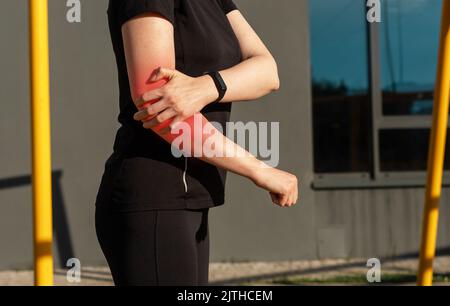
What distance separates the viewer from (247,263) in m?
5.78

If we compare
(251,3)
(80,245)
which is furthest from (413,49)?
(80,245)

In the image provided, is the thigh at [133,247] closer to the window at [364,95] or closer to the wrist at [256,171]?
the wrist at [256,171]

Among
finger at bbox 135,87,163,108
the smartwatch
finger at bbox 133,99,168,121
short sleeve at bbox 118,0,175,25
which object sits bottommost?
finger at bbox 133,99,168,121

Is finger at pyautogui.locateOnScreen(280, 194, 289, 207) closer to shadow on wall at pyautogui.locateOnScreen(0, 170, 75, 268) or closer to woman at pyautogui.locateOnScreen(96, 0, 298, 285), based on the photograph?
woman at pyautogui.locateOnScreen(96, 0, 298, 285)

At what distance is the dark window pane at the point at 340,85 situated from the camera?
603 cm

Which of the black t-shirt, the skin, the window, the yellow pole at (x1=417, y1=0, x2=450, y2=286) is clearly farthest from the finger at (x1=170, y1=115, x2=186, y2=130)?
the window

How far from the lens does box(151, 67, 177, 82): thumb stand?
4.57 ft

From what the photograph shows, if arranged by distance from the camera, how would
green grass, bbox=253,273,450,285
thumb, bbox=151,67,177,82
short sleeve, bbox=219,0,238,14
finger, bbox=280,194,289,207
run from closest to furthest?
1. thumb, bbox=151,67,177,82
2. finger, bbox=280,194,289,207
3. short sleeve, bbox=219,0,238,14
4. green grass, bbox=253,273,450,285

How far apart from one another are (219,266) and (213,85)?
439 centimetres

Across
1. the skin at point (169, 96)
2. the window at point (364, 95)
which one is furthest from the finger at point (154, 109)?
the window at point (364, 95)

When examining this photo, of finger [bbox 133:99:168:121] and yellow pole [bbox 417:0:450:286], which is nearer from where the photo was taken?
finger [bbox 133:99:168:121]

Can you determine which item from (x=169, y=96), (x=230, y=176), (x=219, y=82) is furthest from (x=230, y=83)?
(x=230, y=176)

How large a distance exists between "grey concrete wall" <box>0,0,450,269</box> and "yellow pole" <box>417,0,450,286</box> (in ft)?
10.1

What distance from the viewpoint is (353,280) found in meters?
5.16
